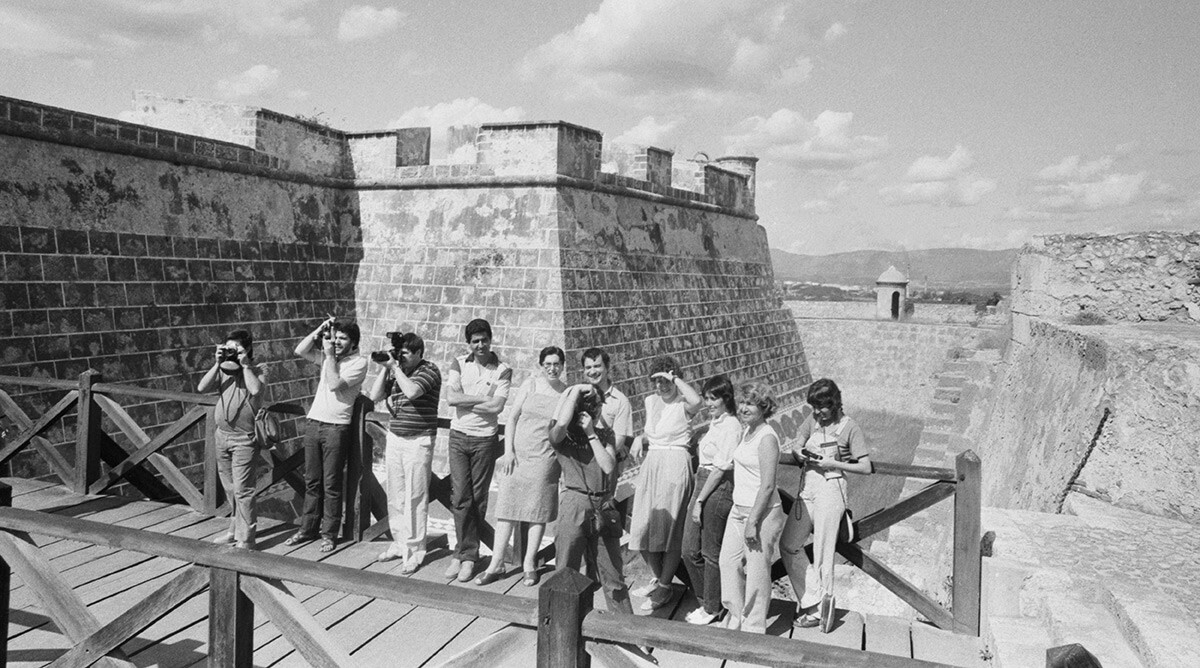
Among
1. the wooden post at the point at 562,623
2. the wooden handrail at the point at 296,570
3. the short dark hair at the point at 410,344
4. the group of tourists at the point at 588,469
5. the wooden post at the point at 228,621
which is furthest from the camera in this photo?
the short dark hair at the point at 410,344

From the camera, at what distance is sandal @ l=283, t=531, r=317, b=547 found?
5102 mm

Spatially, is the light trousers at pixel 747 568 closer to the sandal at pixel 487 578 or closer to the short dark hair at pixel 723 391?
the short dark hair at pixel 723 391

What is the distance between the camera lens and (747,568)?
13.4ft

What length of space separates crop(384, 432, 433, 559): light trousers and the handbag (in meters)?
0.74

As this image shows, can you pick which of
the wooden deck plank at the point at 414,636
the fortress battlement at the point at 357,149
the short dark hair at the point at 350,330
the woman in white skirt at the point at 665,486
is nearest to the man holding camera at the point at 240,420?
the short dark hair at the point at 350,330

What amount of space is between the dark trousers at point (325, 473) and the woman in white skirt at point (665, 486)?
1.92 m

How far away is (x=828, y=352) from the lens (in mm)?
23109

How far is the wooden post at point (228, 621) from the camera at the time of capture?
261 cm

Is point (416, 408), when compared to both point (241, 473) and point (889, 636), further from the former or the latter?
point (889, 636)

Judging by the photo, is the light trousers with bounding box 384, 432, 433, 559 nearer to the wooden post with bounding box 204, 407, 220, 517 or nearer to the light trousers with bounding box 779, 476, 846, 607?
the wooden post with bounding box 204, 407, 220, 517

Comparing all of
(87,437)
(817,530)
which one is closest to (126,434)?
(87,437)

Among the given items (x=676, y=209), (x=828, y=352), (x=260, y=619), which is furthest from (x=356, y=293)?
(x=828, y=352)

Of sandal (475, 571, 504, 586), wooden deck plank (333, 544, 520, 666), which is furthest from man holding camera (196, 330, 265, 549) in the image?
sandal (475, 571, 504, 586)

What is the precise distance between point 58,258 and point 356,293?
3958mm
